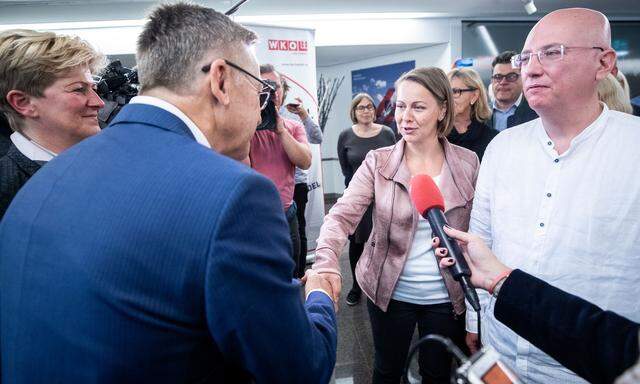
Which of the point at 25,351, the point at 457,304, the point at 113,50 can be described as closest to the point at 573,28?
the point at 457,304

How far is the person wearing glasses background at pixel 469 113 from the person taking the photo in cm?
255

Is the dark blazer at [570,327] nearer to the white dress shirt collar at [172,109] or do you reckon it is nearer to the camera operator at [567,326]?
the camera operator at [567,326]

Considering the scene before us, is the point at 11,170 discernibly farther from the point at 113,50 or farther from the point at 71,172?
the point at 113,50

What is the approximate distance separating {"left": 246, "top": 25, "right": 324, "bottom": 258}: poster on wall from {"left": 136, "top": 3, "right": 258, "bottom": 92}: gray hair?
3161 mm

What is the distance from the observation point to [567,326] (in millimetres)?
851

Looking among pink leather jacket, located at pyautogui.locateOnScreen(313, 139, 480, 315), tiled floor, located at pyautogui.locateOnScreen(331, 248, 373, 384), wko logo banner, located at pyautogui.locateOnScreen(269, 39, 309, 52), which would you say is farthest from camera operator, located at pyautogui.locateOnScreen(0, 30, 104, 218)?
wko logo banner, located at pyautogui.locateOnScreen(269, 39, 309, 52)

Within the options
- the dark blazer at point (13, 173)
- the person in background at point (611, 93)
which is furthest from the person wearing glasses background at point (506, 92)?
the dark blazer at point (13, 173)

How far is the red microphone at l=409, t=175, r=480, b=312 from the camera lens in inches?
40.1

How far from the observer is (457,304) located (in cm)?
159

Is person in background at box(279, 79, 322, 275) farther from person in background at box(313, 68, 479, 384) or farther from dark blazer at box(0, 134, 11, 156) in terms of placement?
dark blazer at box(0, 134, 11, 156)

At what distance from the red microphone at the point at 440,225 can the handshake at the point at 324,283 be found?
1.08ft

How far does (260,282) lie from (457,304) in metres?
1.14

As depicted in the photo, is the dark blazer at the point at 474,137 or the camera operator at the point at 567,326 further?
the dark blazer at the point at 474,137

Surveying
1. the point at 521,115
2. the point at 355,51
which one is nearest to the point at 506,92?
the point at 521,115
